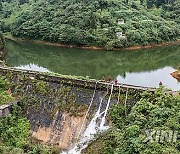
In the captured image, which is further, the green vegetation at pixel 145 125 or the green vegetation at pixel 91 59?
the green vegetation at pixel 91 59

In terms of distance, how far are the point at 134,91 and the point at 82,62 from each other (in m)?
15.6

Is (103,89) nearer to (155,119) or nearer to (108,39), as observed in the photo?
(155,119)

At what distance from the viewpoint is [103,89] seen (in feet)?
47.3

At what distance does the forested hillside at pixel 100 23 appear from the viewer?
35.8m

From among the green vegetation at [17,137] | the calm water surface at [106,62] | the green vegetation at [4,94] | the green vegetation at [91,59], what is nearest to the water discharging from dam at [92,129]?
the green vegetation at [17,137]

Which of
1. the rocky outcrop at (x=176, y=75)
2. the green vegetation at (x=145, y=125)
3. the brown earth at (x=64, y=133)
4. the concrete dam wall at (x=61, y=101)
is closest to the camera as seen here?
the green vegetation at (x=145, y=125)

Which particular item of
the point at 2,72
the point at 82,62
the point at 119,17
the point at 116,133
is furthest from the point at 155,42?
the point at 116,133

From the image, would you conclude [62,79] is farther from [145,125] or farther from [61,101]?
[145,125]

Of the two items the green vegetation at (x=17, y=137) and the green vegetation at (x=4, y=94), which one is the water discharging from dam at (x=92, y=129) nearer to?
the green vegetation at (x=17, y=137)

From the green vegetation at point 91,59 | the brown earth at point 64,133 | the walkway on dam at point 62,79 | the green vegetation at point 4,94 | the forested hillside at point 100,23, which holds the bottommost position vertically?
the brown earth at point 64,133

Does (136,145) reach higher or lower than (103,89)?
lower

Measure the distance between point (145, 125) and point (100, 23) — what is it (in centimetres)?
2675

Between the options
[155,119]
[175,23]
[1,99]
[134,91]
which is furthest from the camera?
[175,23]

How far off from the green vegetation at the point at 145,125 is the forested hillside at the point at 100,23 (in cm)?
2194
